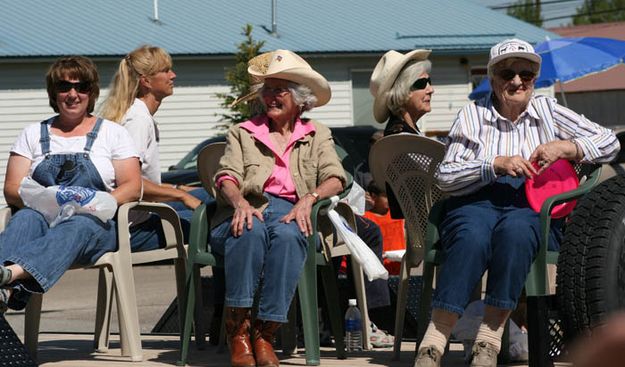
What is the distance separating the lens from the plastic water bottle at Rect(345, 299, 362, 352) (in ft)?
22.2

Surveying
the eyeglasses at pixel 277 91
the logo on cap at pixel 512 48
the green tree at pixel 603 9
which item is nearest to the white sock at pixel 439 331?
the logo on cap at pixel 512 48

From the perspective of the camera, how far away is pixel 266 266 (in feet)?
18.8

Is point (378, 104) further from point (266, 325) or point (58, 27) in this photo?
point (58, 27)

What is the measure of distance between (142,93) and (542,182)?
99.6 inches

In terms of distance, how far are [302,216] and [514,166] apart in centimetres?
99

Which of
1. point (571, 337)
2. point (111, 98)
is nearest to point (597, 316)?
point (571, 337)

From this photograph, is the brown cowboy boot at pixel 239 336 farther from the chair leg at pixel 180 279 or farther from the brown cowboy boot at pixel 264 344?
the chair leg at pixel 180 279

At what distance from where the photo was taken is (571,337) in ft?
16.5

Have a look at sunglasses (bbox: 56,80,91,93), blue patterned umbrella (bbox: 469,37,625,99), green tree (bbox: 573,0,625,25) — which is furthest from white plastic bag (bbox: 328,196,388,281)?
green tree (bbox: 573,0,625,25)

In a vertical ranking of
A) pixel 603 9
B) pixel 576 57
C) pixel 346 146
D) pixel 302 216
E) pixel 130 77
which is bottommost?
pixel 302 216

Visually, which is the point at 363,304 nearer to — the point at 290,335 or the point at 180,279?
the point at 290,335

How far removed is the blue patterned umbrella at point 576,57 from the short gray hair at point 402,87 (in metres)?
9.89

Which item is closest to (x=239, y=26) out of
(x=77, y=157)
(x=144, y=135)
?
(x=144, y=135)

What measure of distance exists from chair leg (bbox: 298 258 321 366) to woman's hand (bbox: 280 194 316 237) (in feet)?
0.29
